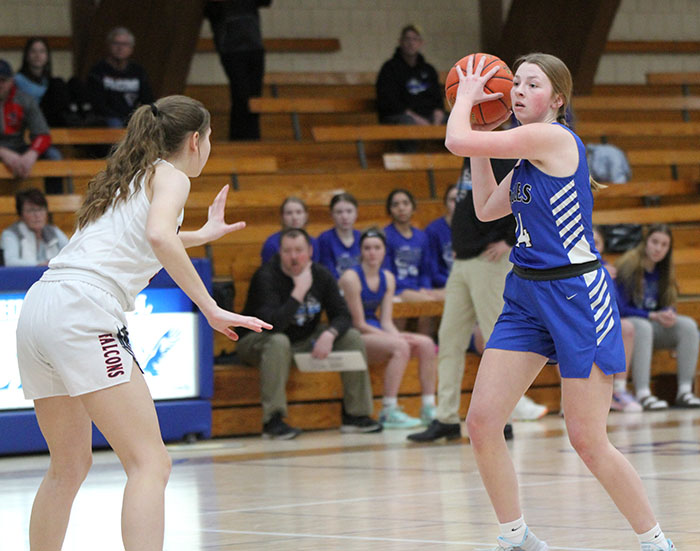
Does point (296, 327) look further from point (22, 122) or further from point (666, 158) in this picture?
point (666, 158)

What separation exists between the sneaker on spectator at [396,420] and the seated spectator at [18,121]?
11.5 ft

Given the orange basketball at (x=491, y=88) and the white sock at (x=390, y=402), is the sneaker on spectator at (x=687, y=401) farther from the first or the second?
the orange basketball at (x=491, y=88)

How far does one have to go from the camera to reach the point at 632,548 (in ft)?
12.4

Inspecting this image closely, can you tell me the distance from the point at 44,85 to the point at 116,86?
62cm

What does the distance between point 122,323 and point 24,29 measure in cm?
952

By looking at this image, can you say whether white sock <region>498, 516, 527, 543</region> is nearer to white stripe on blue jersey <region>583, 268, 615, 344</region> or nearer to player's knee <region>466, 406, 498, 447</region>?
player's knee <region>466, 406, 498, 447</region>

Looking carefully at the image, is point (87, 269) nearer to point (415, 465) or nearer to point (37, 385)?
point (37, 385)

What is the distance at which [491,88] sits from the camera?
3859mm

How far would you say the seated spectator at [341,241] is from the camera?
342 inches

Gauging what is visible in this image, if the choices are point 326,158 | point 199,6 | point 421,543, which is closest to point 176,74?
point 199,6

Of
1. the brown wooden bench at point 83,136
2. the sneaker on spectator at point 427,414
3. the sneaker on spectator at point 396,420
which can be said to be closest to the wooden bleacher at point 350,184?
the sneaker on spectator at point 396,420

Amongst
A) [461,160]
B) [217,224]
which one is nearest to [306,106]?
[461,160]

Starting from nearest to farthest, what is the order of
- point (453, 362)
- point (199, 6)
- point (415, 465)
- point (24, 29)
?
point (415, 465) < point (453, 362) < point (199, 6) < point (24, 29)

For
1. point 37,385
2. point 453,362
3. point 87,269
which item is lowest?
point 453,362
